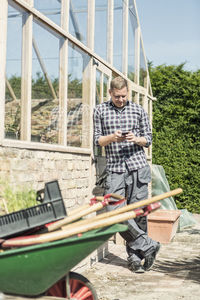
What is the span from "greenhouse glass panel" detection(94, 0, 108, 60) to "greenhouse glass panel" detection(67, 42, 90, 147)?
0.50 meters

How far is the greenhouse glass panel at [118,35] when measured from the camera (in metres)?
6.08

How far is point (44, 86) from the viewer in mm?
3980

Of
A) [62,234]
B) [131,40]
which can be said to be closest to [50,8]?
[62,234]

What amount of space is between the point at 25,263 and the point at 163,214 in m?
→ 4.64

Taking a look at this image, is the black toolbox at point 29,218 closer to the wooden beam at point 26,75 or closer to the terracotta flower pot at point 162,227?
the wooden beam at point 26,75

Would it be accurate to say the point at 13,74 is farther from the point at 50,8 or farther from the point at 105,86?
the point at 105,86

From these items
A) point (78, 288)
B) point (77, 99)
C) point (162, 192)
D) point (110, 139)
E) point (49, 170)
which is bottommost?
point (162, 192)

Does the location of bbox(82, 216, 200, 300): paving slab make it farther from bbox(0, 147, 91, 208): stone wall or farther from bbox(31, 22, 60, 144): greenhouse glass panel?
bbox(31, 22, 60, 144): greenhouse glass panel

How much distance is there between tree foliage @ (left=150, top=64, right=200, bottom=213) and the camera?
9.41 metres

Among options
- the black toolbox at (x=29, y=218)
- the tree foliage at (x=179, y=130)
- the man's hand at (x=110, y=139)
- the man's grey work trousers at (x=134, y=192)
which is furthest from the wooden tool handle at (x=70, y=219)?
the tree foliage at (x=179, y=130)

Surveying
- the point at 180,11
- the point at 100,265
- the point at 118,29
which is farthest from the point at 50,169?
the point at 180,11

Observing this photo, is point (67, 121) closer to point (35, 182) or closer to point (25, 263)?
point (35, 182)

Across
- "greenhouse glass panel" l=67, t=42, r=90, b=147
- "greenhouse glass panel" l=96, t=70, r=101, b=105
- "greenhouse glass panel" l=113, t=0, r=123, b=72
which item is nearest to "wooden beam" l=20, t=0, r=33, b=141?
"greenhouse glass panel" l=67, t=42, r=90, b=147

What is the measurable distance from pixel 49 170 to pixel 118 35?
2992mm
